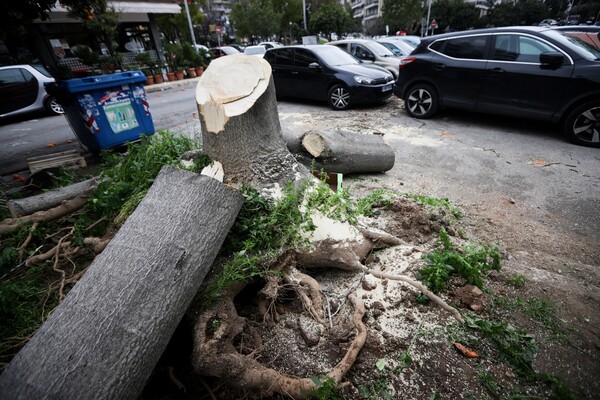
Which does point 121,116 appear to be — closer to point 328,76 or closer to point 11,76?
point 328,76

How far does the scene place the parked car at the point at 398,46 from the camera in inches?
→ 413

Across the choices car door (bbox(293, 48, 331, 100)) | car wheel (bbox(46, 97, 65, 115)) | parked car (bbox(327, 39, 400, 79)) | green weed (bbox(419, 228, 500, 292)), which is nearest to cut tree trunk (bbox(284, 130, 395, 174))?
green weed (bbox(419, 228, 500, 292))

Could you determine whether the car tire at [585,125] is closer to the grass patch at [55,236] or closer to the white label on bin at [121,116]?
the grass patch at [55,236]

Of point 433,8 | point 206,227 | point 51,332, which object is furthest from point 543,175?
point 433,8

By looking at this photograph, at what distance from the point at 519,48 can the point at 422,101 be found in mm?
1907

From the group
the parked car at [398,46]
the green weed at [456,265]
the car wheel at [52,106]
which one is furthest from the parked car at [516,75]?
the car wheel at [52,106]

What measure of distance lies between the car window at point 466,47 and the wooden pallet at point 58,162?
24.2ft

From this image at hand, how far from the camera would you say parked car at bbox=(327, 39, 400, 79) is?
9215 mm

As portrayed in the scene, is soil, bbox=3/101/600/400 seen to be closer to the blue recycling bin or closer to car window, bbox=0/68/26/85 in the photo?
the blue recycling bin

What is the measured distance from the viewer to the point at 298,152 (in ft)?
12.2

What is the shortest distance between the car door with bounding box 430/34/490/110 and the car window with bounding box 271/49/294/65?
12.2 ft

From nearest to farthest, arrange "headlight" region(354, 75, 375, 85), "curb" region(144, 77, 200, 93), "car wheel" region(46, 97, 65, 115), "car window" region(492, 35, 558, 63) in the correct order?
"car window" region(492, 35, 558, 63) → "headlight" region(354, 75, 375, 85) → "car wheel" region(46, 97, 65, 115) → "curb" region(144, 77, 200, 93)

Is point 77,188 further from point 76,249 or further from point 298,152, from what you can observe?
point 298,152

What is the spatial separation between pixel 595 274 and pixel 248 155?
3.16 meters
